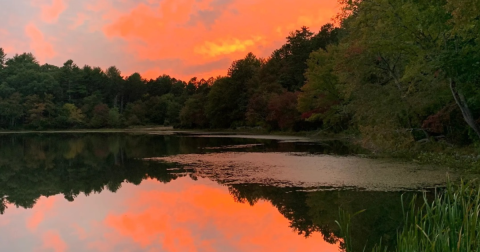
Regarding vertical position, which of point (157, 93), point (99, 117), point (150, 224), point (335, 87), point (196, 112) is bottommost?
point (150, 224)

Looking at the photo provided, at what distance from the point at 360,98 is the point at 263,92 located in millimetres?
30215

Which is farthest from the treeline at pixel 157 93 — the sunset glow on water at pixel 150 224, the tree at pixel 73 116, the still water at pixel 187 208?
the sunset glow on water at pixel 150 224

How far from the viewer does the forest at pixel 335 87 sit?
13461 mm

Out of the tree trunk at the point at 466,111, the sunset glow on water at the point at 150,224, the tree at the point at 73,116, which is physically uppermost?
the tree at the point at 73,116

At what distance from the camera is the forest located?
44.2 ft

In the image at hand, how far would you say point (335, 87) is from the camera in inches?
1340

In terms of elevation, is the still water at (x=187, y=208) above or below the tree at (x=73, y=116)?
below

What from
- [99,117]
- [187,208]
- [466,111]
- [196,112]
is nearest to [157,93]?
[99,117]

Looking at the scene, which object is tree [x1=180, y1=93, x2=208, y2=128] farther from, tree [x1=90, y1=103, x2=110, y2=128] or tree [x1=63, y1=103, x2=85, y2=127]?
tree [x1=63, y1=103, x2=85, y2=127]

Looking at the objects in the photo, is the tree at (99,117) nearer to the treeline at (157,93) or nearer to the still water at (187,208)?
the treeline at (157,93)

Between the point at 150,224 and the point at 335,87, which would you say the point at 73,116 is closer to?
the point at 335,87

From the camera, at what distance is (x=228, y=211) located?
9383 millimetres

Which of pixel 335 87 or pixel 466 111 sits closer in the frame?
pixel 466 111

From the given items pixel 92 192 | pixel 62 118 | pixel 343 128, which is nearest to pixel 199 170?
pixel 92 192
